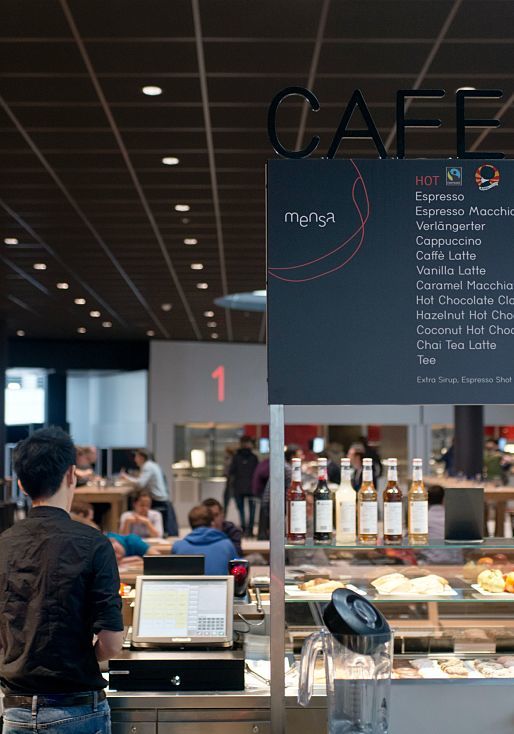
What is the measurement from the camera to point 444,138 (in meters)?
6.55

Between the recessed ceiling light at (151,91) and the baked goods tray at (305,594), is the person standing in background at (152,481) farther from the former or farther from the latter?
the baked goods tray at (305,594)

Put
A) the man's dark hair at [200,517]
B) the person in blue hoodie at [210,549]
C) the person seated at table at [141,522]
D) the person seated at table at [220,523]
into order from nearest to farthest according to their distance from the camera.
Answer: the person in blue hoodie at [210,549], the man's dark hair at [200,517], the person seated at table at [220,523], the person seated at table at [141,522]

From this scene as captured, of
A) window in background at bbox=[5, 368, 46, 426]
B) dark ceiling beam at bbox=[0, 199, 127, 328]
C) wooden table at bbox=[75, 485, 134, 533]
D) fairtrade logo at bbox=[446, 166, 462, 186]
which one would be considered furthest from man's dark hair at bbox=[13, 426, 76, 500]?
window in background at bbox=[5, 368, 46, 426]

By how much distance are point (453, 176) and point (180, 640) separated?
1.70 metres

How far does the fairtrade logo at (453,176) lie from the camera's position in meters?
3.04

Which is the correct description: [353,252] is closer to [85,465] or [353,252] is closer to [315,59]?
[315,59]

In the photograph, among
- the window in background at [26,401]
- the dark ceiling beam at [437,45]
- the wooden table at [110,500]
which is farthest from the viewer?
the window in background at [26,401]

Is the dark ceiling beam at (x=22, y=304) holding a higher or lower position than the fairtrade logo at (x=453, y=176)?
higher

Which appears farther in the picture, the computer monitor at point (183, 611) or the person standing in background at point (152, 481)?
the person standing in background at point (152, 481)

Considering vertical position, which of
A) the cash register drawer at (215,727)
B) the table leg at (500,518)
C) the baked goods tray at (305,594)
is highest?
the baked goods tray at (305,594)

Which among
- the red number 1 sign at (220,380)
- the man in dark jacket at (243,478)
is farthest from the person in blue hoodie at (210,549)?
the red number 1 sign at (220,380)

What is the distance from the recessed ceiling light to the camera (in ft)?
18.3

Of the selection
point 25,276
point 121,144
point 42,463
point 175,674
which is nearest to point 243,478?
point 25,276

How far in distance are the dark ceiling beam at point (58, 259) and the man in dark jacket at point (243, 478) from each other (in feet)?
9.67
